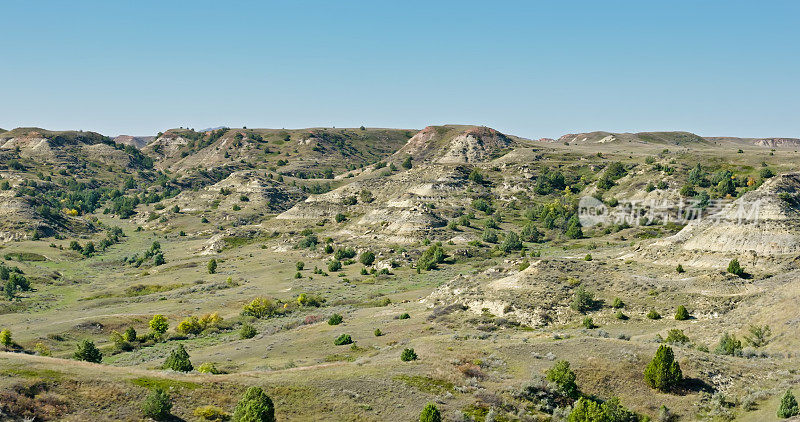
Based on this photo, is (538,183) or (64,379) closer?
(64,379)

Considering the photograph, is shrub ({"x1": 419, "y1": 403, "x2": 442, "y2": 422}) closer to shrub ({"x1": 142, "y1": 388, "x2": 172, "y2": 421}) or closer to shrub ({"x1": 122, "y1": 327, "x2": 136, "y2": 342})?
shrub ({"x1": 142, "y1": 388, "x2": 172, "y2": 421})

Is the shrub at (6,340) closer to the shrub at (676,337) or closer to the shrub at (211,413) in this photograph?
A: the shrub at (211,413)

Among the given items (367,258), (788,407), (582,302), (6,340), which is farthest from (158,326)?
(788,407)

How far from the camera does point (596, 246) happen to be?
329ft

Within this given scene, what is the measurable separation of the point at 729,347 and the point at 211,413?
36.3 meters

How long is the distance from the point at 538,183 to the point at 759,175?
172ft

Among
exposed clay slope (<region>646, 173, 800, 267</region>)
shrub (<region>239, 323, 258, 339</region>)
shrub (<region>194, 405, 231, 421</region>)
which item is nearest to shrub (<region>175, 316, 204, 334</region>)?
shrub (<region>239, 323, 258, 339</region>)

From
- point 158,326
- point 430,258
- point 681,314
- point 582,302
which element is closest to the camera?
point 681,314

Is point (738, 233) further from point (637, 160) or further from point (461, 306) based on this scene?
point (637, 160)

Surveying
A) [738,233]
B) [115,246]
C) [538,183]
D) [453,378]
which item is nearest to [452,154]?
[538,183]

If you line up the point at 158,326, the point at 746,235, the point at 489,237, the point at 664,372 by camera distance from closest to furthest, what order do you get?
the point at 664,372
the point at 158,326
the point at 746,235
the point at 489,237

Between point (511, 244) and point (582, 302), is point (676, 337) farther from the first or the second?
point (511, 244)

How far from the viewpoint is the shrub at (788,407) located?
89.9 ft

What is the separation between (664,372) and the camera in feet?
109
